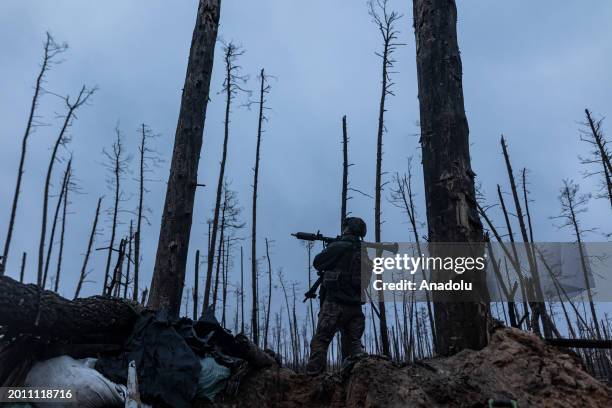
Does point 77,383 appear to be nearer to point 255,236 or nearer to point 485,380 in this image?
point 485,380

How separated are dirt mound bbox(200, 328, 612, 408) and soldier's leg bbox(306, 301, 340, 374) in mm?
1537

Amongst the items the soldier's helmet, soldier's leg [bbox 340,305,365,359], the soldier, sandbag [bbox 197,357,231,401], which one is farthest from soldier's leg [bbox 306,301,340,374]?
sandbag [bbox 197,357,231,401]

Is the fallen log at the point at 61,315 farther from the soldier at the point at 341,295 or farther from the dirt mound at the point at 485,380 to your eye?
the soldier at the point at 341,295

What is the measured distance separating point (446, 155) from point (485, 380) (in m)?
1.73

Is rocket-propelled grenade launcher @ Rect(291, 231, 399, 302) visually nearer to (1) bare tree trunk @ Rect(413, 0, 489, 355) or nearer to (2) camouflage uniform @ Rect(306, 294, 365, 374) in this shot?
(2) camouflage uniform @ Rect(306, 294, 365, 374)

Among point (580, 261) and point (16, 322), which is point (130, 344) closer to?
point (16, 322)

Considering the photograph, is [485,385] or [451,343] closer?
[485,385]

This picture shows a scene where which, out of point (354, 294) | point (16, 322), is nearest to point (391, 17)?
point (354, 294)

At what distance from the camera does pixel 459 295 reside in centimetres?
356

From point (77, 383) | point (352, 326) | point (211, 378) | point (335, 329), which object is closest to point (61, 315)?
point (77, 383)

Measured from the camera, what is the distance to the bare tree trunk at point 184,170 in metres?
5.84

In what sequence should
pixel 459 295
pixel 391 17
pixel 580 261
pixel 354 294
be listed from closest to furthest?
pixel 459 295 → pixel 354 294 → pixel 391 17 → pixel 580 261

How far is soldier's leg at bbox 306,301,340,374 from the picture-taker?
17.3 ft

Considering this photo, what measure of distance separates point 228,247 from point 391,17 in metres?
14.0
